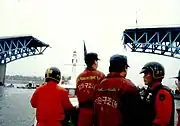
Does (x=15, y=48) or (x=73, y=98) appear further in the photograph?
(x=15, y=48)

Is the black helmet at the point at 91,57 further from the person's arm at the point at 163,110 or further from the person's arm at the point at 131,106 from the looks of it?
the person's arm at the point at 131,106

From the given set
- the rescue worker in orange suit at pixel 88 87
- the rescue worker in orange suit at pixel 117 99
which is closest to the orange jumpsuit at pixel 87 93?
the rescue worker in orange suit at pixel 88 87

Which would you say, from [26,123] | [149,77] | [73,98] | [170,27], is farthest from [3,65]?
[149,77]

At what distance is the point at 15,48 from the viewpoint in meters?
76.1

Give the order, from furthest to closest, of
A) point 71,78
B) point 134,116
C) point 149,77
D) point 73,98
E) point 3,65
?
point 3,65 < point 71,78 < point 73,98 < point 149,77 < point 134,116

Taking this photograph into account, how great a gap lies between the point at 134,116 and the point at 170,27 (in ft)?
174

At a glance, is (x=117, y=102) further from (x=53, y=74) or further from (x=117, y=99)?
(x=53, y=74)

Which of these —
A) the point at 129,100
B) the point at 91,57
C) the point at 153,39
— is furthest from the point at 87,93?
the point at 153,39

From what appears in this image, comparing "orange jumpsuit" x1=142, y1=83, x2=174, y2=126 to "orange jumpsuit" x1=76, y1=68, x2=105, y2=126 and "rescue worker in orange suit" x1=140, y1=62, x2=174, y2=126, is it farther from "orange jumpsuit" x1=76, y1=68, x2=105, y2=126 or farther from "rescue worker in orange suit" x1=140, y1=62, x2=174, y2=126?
"orange jumpsuit" x1=76, y1=68, x2=105, y2=126

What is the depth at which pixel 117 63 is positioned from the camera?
13.9 ft

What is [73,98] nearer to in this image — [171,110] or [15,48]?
[171,110]

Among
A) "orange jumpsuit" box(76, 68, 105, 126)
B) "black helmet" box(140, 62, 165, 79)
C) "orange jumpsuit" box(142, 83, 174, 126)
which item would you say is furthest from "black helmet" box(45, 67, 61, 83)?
"orange jumpsuit" box(142, 83, 174, 126)

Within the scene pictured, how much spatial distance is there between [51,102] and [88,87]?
0.77 metres

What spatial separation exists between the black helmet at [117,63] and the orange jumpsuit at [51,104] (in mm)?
1848
